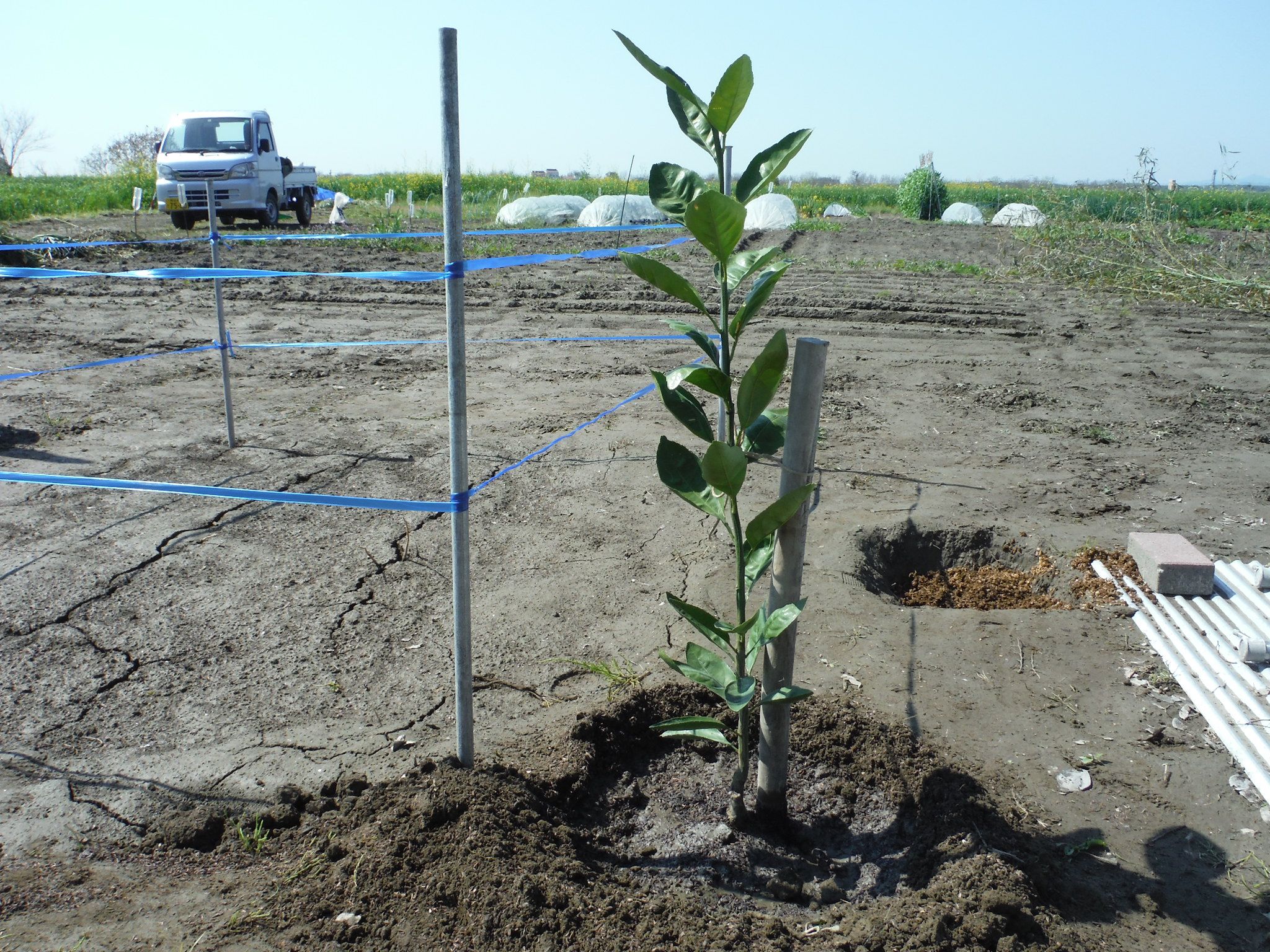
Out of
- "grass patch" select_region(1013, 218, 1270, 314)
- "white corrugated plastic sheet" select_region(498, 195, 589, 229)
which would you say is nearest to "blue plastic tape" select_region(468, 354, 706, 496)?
"grass patch" select_region(1013, 218, 1270, 314)

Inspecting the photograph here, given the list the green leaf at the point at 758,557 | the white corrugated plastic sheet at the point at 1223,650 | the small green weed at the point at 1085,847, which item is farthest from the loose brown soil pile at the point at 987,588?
the green leaf at the point at 758,557

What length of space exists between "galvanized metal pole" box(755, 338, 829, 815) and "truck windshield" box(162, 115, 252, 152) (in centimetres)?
2056

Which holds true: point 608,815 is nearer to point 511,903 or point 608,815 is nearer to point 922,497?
point 511,903

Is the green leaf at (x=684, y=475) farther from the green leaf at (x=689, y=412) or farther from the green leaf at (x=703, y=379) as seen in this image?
the green leaf at (x=703, y=379)

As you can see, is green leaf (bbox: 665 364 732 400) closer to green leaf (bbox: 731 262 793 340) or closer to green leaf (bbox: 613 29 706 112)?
green leaf (bbox: 731 262 793 340)

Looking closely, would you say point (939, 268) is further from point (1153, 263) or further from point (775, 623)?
point (775, 623)

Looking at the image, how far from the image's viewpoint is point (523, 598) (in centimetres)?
405

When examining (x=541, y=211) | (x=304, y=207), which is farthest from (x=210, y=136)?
(x=541, y=211)

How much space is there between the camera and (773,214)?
78.6 feet

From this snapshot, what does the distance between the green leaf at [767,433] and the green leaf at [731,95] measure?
743 mm

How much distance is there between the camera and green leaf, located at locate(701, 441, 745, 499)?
6.79 ft

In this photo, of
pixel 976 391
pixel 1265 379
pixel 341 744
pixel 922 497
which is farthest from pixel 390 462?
pixel 1265 379

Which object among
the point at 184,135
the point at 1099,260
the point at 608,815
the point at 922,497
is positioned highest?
the point at 184,135

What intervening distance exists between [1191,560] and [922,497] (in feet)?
4.86
